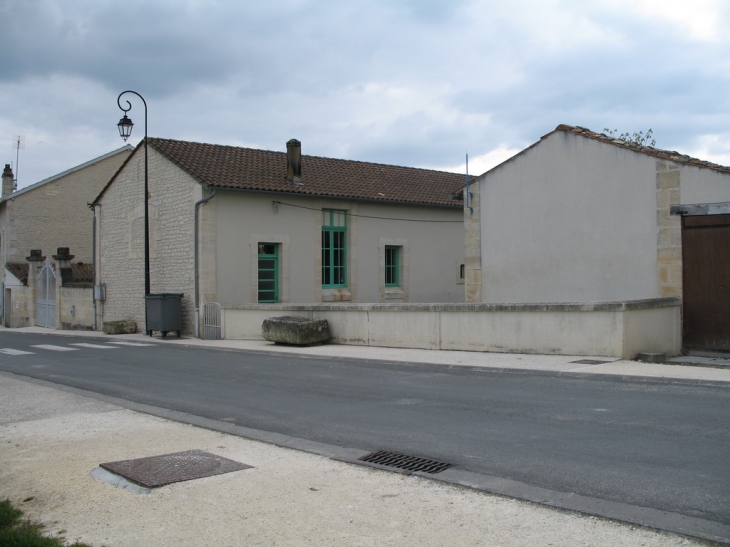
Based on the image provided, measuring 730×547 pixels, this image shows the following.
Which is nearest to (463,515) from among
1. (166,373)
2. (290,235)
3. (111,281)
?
(166,373)

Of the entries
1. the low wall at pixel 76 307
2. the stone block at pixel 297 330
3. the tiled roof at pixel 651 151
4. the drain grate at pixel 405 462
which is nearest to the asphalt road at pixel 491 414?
the drain grate at pixel 405 462

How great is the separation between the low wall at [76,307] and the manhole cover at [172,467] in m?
22.7

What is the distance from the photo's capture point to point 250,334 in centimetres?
1930

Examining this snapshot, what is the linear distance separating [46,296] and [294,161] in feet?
46.3

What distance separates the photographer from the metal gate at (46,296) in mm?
30109

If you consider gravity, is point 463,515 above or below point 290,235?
below

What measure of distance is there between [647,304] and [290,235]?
13.0 metres

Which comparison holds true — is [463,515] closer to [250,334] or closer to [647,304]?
[647,304]

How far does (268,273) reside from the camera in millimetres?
22766

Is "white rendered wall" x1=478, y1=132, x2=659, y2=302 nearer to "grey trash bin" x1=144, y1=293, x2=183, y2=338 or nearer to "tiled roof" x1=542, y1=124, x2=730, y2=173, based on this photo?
"tiled roof" x1=542, y1=124, x2=730, y2=173

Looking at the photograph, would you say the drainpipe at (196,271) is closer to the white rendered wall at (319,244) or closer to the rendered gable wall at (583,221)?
the white rendered wall at (319,244)

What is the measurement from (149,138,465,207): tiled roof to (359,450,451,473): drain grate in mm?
15596

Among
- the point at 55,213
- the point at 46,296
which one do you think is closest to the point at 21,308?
the point at 46,296

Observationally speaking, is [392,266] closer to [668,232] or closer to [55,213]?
[668,232]
